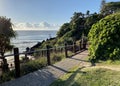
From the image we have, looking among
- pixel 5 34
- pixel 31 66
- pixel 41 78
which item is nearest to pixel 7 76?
pixel 41 78

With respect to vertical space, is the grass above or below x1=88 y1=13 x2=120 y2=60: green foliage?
below

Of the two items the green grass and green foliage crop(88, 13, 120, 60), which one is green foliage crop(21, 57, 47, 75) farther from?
green foliage crop(88, 13, 120, 60)

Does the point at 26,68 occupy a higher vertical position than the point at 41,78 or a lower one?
higher

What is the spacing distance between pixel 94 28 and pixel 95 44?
4.19 ft

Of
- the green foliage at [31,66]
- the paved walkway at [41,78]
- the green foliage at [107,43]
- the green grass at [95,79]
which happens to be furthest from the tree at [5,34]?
the green grass at [95,79]

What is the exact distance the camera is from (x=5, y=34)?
15.9 metres

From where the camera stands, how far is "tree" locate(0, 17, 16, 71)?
15.6m

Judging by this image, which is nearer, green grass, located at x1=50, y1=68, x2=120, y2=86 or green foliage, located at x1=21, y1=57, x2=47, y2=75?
green grass, located at x1=50, y1=68, x2=120, y2=86

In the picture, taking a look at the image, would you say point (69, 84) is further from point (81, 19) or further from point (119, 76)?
point (81, 19)

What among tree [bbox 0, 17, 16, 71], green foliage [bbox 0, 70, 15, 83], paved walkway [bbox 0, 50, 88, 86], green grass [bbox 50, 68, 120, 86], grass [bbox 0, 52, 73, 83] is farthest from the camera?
tree [bbox 0, 17, 16, 71]

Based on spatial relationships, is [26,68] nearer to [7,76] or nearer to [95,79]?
[7,76]

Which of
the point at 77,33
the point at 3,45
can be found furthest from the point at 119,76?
the point at 77,33

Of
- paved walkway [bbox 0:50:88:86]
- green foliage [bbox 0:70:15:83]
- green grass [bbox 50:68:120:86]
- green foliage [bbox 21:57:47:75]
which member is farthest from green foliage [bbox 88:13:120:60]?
green foliage [bbox 0:70:15:83]

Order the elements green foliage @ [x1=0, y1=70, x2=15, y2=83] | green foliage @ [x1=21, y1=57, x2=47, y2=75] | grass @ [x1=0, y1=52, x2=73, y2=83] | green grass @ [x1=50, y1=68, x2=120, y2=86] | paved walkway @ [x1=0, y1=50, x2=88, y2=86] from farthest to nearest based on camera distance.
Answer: green foliage @ [x1=21, y1=57, x2=47, y2=75], grass @ [x1=0, y1=52, x2=73, y2=83], green foliage @ [x1=0, y1=70, x2=15, y2=83], paved walkway @ [x1=0, y1=50, x2=88, y2=86], green grass @ [x1=50, y1=68, x2=120, y2=86]
